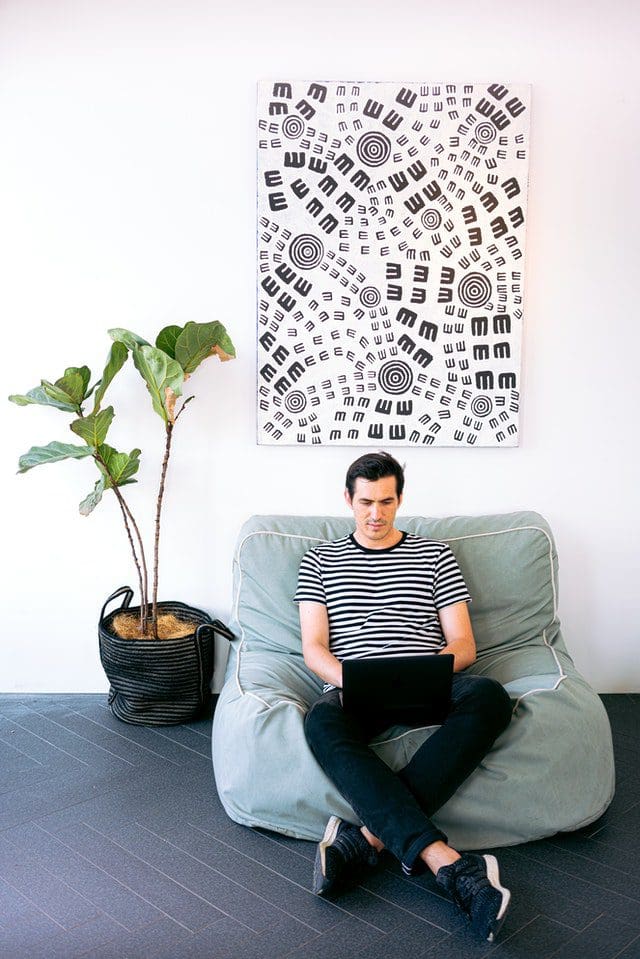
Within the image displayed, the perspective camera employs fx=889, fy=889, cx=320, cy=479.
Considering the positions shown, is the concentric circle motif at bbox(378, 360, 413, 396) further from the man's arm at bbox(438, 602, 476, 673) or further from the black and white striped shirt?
the man's arm at bbox(438, 602, 476, 673)

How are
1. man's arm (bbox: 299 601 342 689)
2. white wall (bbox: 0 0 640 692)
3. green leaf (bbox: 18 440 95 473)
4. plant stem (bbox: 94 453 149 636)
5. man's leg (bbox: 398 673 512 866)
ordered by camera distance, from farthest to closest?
1. white wall (bbox: 0 0 640 692)
2. plant stem (bbox: 94 453 149 636)
3. green leaf (bbox: 18 440 95 473)
4. man's arm (bbox: 299 601 342 689)
5. man's leg (bbox: 398 673 512 866)

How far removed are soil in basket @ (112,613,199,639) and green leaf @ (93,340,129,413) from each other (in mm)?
805

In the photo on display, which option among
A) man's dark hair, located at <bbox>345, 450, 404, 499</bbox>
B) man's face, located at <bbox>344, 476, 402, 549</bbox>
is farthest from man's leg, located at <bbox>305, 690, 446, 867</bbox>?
man's dark hair, located at <bbox>345, 450, 404, 499</bbox>

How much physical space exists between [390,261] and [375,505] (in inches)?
41.9

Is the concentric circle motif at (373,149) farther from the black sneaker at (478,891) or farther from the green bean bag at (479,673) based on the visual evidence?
the black sneaker at (478,891)

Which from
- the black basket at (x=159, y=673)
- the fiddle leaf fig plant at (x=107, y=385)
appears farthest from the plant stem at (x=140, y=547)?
the black basket at (x=159, y=673)

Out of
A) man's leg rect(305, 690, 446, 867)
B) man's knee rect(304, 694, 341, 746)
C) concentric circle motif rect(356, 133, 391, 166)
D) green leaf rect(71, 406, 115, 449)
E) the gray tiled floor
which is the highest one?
concentric circle motif rect(356, 133, 391, 166)

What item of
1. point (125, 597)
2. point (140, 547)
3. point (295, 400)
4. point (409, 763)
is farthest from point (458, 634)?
point (125, 597)

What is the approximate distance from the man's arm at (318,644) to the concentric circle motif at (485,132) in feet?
5.91

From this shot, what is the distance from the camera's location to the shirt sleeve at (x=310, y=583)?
9.03 feet

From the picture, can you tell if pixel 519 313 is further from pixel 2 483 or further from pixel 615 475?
pixel 2 483

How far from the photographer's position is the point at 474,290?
330 centimetres

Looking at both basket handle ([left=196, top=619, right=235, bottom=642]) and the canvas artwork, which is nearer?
basket handle ([left=196, top=619, right=235, bottom=642])

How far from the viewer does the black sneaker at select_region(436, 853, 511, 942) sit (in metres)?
1.96
